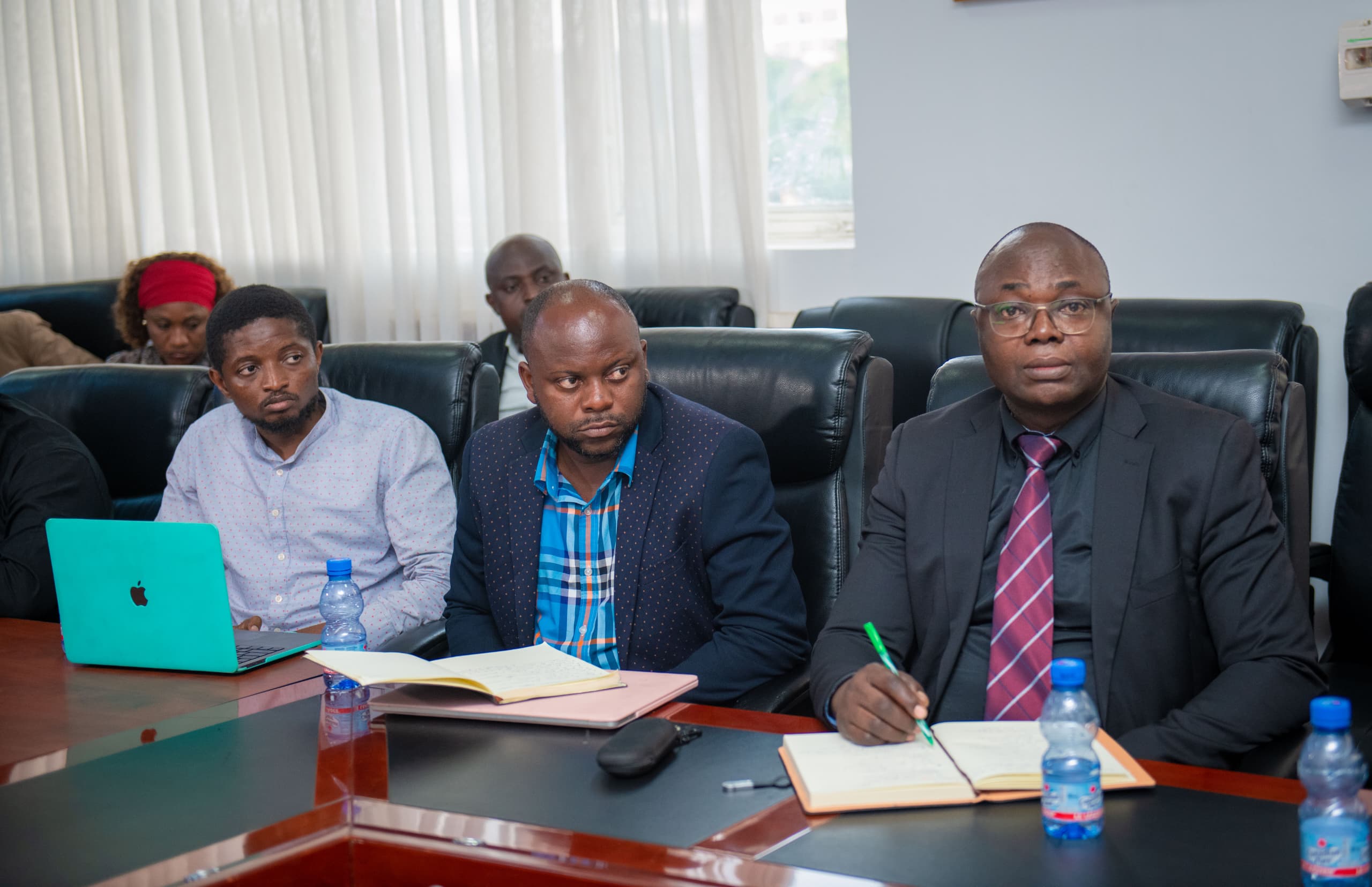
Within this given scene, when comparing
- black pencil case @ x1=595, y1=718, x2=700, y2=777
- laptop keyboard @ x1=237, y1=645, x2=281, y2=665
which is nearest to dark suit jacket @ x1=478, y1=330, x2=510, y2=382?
laptop keyboard @ x1=237, y1=645, x2=281, y2=665

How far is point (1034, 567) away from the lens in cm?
182

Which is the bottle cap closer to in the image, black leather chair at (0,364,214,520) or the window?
black leather chair at (0,364,214,520)

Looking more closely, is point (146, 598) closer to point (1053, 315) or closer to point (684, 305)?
point (1053, 315)

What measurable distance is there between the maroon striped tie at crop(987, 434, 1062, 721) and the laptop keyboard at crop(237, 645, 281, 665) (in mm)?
1064

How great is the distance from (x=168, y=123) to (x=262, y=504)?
3.63 metres

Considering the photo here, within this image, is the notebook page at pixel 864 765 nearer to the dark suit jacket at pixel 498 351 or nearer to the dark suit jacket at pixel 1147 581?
the dark suit jacket at pixel 1147 581

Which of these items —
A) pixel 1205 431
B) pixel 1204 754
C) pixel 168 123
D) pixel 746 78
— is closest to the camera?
pixel 1204 754

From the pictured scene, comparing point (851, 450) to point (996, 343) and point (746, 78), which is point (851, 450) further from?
point (746, 78)

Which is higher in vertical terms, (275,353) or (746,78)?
(746,78)

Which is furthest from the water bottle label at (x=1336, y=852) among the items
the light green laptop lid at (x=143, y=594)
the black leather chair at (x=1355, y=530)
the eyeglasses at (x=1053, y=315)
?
the black leather chair at (x=1355, y=530)

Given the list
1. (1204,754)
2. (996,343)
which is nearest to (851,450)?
(996,343)

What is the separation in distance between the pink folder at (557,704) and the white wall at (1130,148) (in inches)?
97.8

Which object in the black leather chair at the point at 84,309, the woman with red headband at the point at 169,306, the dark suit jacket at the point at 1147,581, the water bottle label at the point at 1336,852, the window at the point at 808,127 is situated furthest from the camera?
the black leather chair at the point at 84,309

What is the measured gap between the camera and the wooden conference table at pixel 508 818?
111cm
